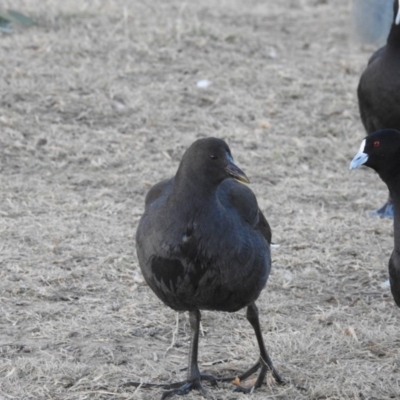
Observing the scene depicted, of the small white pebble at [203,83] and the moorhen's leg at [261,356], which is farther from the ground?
the moorhen's leg at [261,356]

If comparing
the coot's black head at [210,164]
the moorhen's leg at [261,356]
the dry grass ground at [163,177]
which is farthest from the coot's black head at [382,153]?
the dry grass ground at [163,177]

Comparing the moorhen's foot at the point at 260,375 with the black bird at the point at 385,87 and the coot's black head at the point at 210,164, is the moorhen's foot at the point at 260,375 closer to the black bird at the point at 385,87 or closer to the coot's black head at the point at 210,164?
the coot's black head at the point at 210,164

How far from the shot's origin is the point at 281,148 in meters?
7.88

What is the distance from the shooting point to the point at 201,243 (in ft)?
13.1

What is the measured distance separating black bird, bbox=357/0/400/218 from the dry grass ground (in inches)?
28.6

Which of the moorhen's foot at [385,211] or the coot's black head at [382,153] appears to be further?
the moorhen's foot at [385,211]

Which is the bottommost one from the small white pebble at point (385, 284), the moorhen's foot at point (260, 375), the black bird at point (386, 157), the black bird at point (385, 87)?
the small white pebble at point (385, 284)

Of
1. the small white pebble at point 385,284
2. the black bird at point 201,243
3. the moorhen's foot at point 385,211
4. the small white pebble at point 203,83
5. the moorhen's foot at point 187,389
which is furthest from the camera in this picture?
the small white pebble at point 203,83

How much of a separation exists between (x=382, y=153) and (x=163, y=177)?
308 centimetres

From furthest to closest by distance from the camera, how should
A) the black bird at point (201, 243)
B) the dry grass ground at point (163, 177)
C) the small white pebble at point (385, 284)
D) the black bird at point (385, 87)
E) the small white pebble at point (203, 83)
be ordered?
the small white pebble at point (203, 83)
the black bird at point (385, 87)
the small white pebble at point (385, 284)
the dry grass ground at point (163, 177)
the black bird at point (201, 243)

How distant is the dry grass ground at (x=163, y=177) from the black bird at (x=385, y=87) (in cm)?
73

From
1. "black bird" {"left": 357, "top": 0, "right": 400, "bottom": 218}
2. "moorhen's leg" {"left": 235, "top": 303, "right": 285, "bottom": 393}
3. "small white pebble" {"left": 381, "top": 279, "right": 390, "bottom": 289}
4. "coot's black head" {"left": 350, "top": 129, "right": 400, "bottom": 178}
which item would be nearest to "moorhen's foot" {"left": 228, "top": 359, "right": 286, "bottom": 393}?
"moorhen's leg" {"left": 235, "top": 303, "right": 285, "bottom": 393}

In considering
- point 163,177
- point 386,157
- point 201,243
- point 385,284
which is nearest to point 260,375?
point 201,243

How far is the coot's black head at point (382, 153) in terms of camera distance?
4305 millimetres
